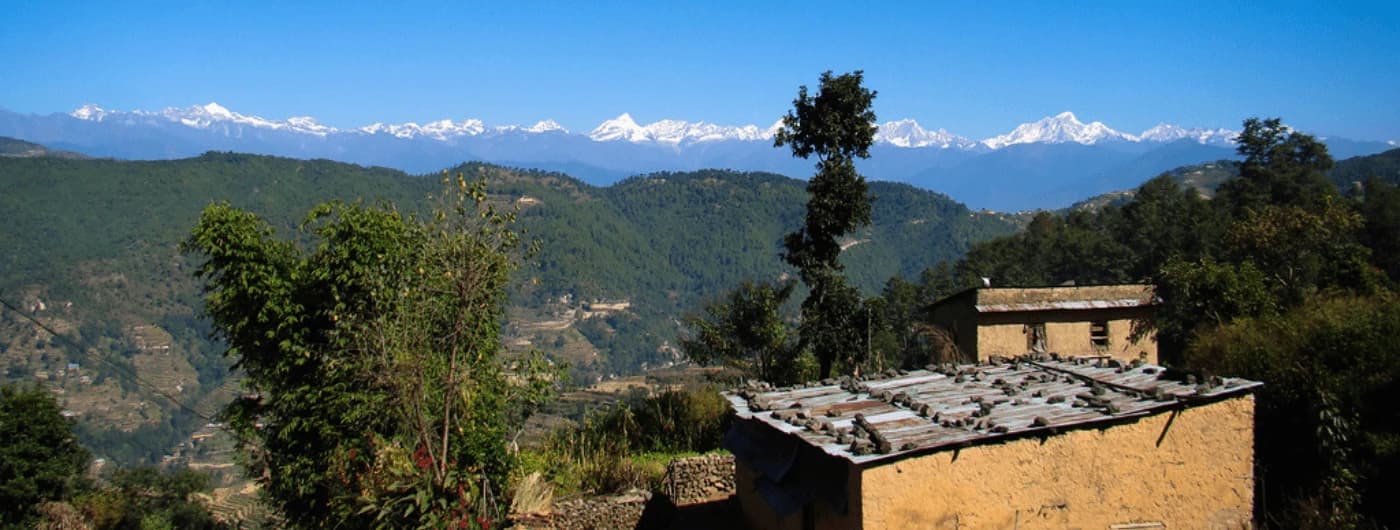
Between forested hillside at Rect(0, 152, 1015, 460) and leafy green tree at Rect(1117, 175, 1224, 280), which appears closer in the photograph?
leafy green tree at Rect(1117, 175, 1224, 280)

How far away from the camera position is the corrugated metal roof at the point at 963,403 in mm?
9289

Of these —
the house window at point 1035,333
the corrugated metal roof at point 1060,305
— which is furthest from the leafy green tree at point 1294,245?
the house window at point 1035,333

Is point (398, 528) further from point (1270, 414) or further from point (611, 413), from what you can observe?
point (1270, 414)

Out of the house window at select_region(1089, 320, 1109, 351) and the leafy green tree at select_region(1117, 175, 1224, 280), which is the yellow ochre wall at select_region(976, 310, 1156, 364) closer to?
the house window at select_region(1089, 320, 1109, 351)

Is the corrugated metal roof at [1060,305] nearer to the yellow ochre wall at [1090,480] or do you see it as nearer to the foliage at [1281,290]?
the foliage at [1281,290]

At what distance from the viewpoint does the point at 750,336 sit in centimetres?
2347

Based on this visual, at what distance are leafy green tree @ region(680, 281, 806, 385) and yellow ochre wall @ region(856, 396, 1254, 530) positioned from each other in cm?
1288

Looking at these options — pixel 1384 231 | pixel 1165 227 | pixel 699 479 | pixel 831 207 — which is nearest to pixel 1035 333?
pixel 831 207

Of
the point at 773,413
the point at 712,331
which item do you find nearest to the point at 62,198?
the point at 712,331

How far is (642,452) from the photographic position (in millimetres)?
16672

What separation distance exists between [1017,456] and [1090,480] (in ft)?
3.15

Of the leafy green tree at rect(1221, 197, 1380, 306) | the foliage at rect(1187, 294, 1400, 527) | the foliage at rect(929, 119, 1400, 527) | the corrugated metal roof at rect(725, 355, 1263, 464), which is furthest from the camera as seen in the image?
the leafy green tree at rect(1221, 197, 1380, 306)

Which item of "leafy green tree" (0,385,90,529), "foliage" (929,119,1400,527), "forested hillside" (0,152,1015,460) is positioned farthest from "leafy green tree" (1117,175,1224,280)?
"forested hillside" (0,152,1015,460)

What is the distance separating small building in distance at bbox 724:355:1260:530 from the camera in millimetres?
9070
